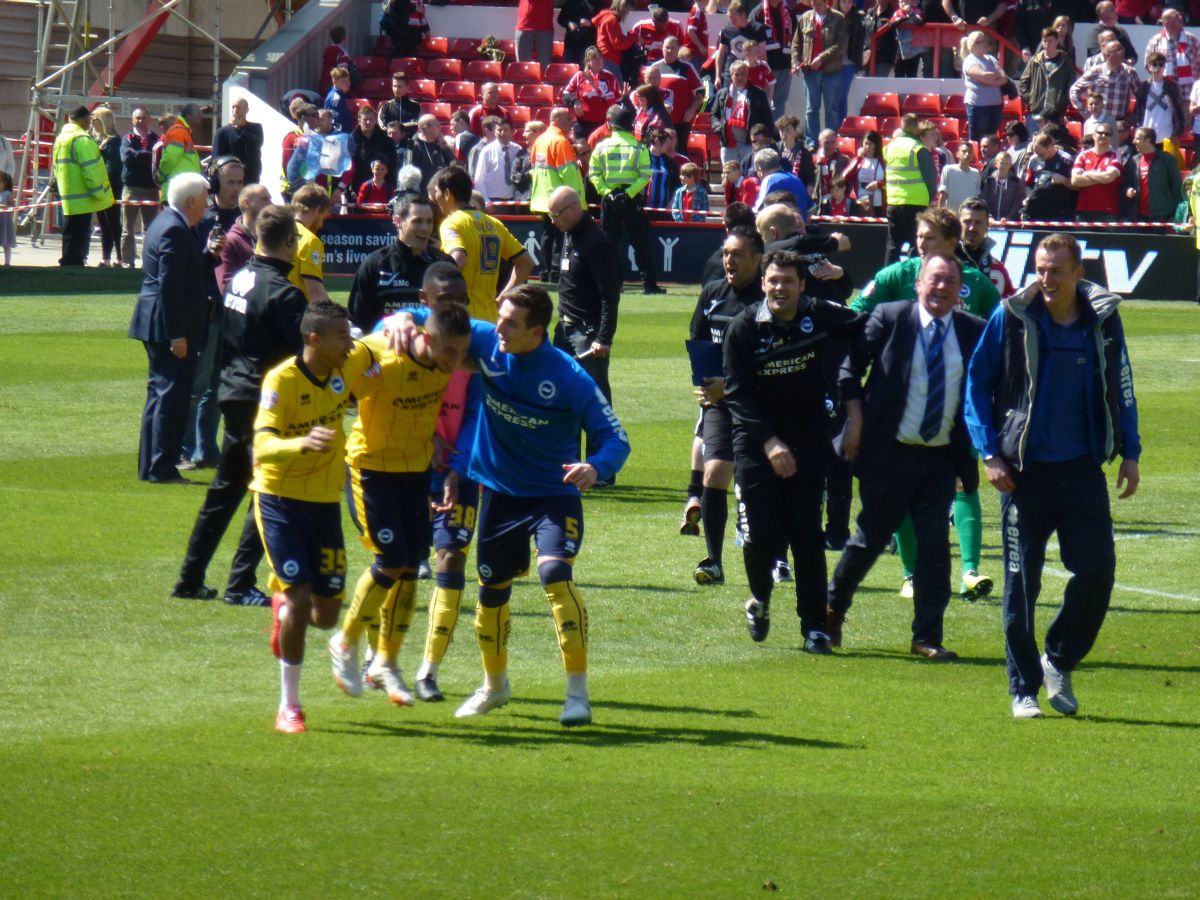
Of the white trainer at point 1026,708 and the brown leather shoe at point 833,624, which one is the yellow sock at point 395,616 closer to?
the brown leather shoe at point 833,624

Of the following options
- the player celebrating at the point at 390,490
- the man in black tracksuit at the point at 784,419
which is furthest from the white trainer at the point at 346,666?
the man in black tracksuit at the point at 784,419

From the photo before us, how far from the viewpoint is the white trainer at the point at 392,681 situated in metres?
7.83

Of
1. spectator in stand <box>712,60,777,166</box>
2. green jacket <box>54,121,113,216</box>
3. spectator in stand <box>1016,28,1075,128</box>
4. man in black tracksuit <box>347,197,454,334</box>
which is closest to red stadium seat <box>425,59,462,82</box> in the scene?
spectator in stand <box>712,60,777,166</box>

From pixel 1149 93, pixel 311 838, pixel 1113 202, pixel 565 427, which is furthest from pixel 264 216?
pixel 1149 93

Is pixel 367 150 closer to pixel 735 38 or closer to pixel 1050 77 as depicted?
pixel 735 38

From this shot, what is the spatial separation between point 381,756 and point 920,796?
1.94 metres

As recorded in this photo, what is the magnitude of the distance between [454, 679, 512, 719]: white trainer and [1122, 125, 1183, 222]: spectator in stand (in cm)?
2009

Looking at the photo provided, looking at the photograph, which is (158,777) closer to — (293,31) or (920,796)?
(920,796)

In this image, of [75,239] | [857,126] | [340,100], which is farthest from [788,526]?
[857,126]

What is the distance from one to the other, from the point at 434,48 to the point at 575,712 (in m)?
28.4

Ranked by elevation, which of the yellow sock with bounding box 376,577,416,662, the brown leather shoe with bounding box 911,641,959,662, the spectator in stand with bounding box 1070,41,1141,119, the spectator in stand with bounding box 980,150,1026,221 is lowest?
the brown leather shoe with bounding box 911,641,959,662

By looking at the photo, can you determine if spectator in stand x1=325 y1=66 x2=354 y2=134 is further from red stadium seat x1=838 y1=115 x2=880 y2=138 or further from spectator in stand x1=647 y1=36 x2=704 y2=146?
red stadium seat x1=838 y1=115 x2=880 y2=138

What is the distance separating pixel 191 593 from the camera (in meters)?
9.91

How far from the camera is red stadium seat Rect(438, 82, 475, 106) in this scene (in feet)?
108
